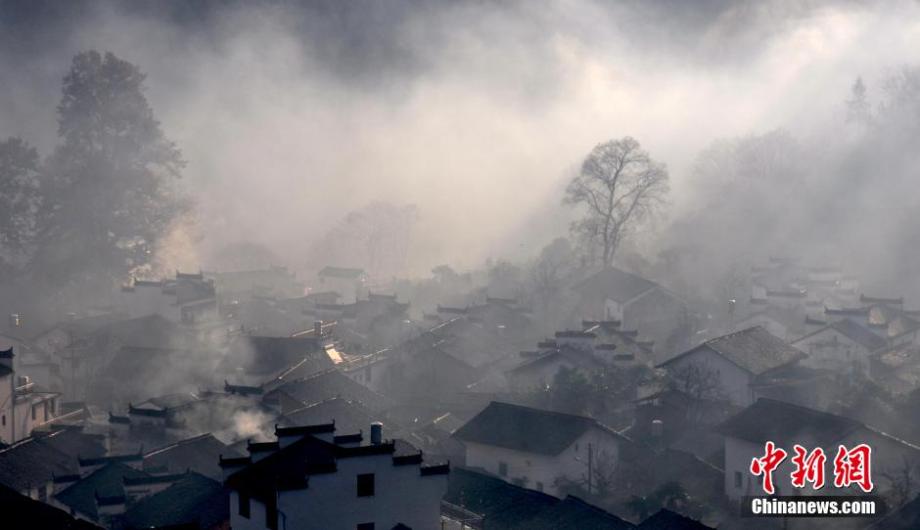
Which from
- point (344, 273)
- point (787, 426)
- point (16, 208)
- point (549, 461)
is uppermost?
point (16, 208)

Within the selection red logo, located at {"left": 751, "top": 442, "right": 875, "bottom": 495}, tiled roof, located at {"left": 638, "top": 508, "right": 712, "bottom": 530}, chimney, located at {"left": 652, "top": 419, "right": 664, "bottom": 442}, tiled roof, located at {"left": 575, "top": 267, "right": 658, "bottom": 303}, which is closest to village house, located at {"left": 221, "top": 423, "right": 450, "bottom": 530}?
tiled roof, located at {"left": 638, "top": 508, "right": 712, "bottom": 530}

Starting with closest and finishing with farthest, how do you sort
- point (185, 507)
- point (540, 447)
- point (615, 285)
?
Result: 1. point (185, 507)
2. point (540, 447)
3. point (615, 285)

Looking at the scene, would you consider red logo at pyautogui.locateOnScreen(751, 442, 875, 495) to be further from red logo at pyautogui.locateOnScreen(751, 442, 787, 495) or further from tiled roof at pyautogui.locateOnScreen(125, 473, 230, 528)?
tiled roof at pyautogui.locateOnScreen(125, 473, 230, 528)

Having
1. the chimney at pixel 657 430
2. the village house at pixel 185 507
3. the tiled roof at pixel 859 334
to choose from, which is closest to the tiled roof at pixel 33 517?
the village house at pixel 185 507

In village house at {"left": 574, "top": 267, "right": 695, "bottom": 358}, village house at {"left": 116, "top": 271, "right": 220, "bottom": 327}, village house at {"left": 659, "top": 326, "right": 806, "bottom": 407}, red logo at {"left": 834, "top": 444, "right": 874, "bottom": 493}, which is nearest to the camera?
red logo at {"left": 834, "top": 444, "right": 874, "bottom": 493}

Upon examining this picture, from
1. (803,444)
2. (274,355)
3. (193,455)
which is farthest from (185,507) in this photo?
(274,355)

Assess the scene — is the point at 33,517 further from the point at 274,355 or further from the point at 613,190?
the point at 613,190

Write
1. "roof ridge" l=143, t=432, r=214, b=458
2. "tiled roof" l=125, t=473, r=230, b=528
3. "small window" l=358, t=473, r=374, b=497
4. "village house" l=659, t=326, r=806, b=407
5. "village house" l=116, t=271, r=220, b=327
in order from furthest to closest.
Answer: "village house" l=116, t=271, r=220, b=327 → "village house" l=659, t=326, r=806, b=407 → "roof ridge" l=143, t=432, r=214, b=458 → "tiled roof" l=125, t=473, r=230, b=528 → "small window" l=358, t=473, r=374, b=497
